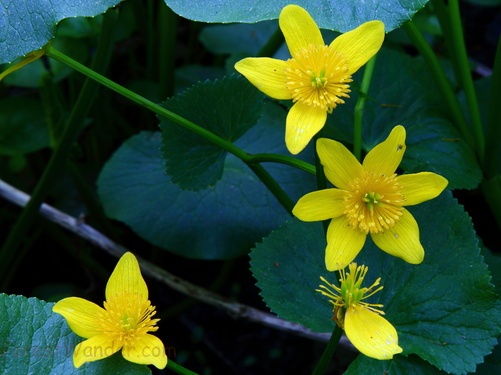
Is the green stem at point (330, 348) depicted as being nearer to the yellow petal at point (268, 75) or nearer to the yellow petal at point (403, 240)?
the yellow petal at point (403, 240)

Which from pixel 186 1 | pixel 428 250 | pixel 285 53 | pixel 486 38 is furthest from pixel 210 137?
pixel 486 38

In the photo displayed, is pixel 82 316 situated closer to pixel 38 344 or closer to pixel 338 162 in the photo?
pixel 38 344

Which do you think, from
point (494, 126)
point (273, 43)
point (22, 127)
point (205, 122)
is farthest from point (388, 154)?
point (22, 127)

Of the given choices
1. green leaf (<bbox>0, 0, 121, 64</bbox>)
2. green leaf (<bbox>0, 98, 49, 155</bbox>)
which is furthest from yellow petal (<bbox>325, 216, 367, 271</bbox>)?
green leaf (<bbox>0, 98, 49, 155</bbox>)

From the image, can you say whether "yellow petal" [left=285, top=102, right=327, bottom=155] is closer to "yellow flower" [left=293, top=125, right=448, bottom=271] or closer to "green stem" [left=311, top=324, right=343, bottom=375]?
"yellow flower" [left=293, top=125, right=448, bottom=271]

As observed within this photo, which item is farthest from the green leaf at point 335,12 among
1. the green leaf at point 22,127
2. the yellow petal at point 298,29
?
the green leaf at point 22,127

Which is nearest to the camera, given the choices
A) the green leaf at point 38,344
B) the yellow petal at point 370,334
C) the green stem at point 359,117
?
the yellow petal at point 370,334
